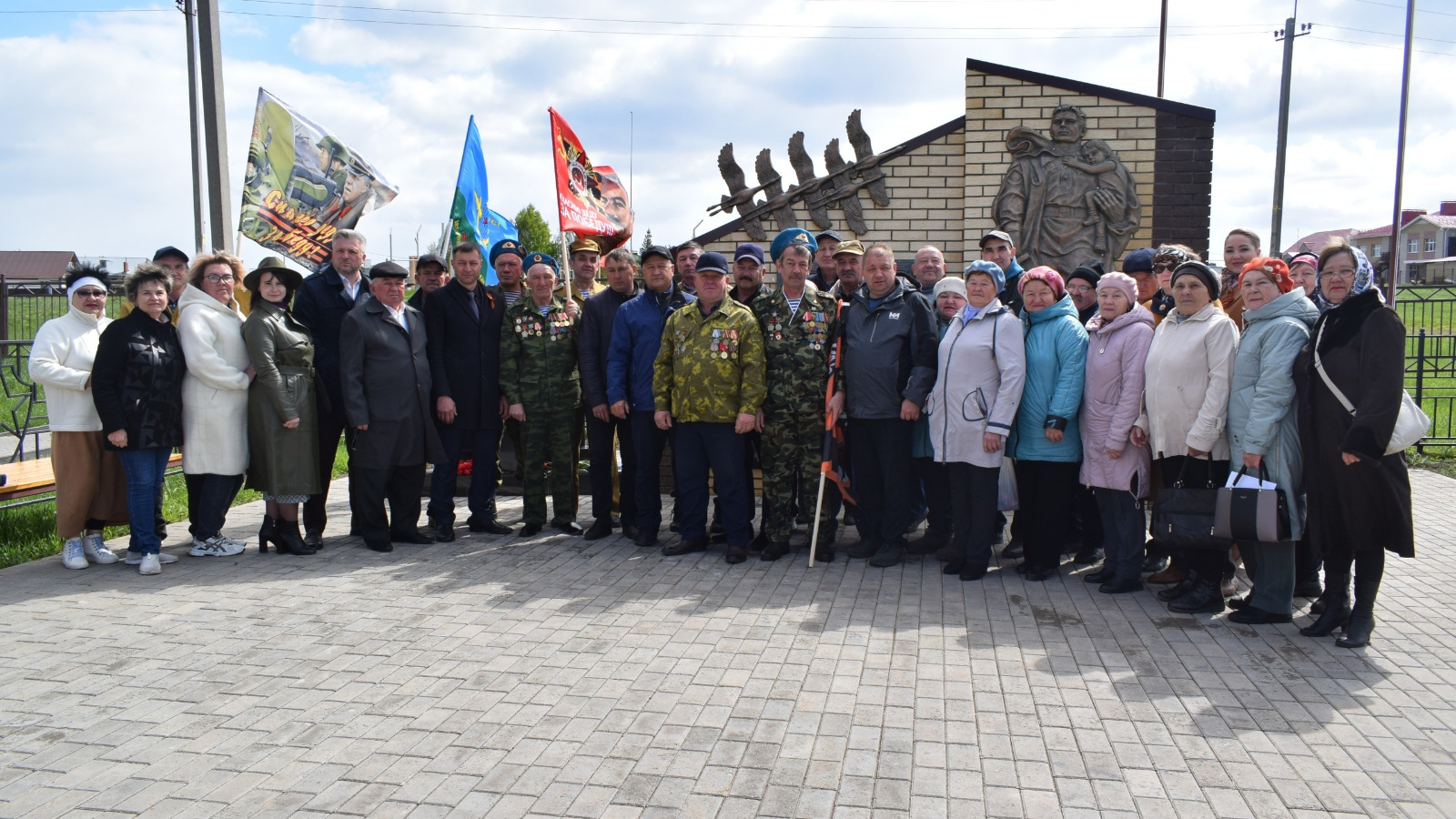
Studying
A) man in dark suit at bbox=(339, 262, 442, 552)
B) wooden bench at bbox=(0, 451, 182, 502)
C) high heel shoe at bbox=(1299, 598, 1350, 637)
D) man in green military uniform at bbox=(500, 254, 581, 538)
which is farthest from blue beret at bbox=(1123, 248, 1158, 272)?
wooden bench at bbox=(0, 451, 182, 502)

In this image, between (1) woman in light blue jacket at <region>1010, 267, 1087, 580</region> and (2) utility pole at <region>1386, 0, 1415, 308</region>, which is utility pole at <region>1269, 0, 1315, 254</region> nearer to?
(2) utility pole at <region>1386, 0, 1415, 308</region>

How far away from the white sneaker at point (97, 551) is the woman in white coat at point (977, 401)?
525 cm

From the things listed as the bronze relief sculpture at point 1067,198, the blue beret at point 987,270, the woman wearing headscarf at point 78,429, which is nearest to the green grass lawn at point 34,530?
the woman wearing headscarf at point 78,429

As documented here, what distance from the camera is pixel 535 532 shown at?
6844 mm

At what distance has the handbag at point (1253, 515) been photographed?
14.2ft

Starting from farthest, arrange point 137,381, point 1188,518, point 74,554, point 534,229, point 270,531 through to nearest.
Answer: point 534,229, point 270,531, point 74,554, point 137,381, point 1188,518

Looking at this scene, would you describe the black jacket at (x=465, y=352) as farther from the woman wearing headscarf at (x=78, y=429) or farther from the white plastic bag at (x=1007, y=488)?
the white plastic bag at (x=1007, y=488)

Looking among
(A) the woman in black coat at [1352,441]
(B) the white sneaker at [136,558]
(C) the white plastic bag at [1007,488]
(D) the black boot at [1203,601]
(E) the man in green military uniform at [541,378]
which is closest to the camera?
(A) the woman in black coat at [1352,441]

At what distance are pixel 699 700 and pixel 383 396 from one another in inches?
141

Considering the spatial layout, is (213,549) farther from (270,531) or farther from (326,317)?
(326,317)

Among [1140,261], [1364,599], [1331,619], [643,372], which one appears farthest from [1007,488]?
[643,372]

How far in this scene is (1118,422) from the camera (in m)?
5.05

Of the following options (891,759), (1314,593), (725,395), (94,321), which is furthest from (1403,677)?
(94,321)

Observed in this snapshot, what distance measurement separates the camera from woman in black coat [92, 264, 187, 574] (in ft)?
Result: 18.0
